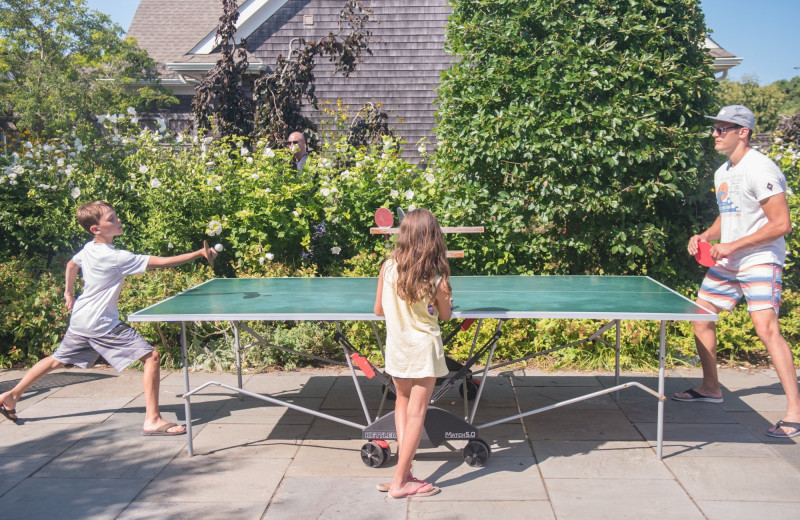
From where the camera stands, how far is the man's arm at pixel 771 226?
4.40m

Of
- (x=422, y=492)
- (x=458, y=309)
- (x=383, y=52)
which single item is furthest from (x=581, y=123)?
(x=383, y=52)

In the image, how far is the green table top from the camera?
3.92 meters

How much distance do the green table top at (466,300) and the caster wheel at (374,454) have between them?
0.79 metres

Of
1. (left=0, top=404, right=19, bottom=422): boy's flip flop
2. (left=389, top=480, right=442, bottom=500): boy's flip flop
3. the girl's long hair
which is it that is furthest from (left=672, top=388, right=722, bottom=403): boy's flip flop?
(left=0, top=404, right=19, bottom=422): boy's flip flop

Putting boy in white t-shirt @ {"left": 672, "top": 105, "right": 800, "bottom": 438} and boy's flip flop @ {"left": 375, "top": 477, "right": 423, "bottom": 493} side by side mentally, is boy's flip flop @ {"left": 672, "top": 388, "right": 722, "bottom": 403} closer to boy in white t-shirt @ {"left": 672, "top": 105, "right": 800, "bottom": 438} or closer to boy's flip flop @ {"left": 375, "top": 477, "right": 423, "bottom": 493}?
boy in white t-shirt @ {"left": 672, "top": 105, "right": 800, "bottom": 438}

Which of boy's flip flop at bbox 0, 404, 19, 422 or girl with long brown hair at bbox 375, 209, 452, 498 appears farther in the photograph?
boy's flip flop at bbox 0, 404, 19, 422

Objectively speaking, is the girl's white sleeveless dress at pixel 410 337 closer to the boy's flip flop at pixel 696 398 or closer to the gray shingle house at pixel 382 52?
the boy's flip flop at pixel 696 398

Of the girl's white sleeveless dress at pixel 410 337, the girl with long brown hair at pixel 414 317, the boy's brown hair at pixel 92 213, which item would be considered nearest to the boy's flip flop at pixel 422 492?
the girl with long brown hair at pixel 414 317

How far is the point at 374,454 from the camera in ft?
13.6

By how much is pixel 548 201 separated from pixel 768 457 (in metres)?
2.93

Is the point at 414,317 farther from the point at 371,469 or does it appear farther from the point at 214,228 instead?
the point at 214,228

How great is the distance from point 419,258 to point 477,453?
4.41ft

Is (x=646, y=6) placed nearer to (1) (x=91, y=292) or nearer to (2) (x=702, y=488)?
(2) (x=702, y=488)

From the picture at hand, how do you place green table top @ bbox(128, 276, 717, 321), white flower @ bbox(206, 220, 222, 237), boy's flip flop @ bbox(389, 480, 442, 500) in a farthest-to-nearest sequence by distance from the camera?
white flower @ bbox(206, 220, 222, 237)
green table top @ bbox(128, 276, 717, 321)
boy's flip flop @ bbox(389, 480, 442, 500)
